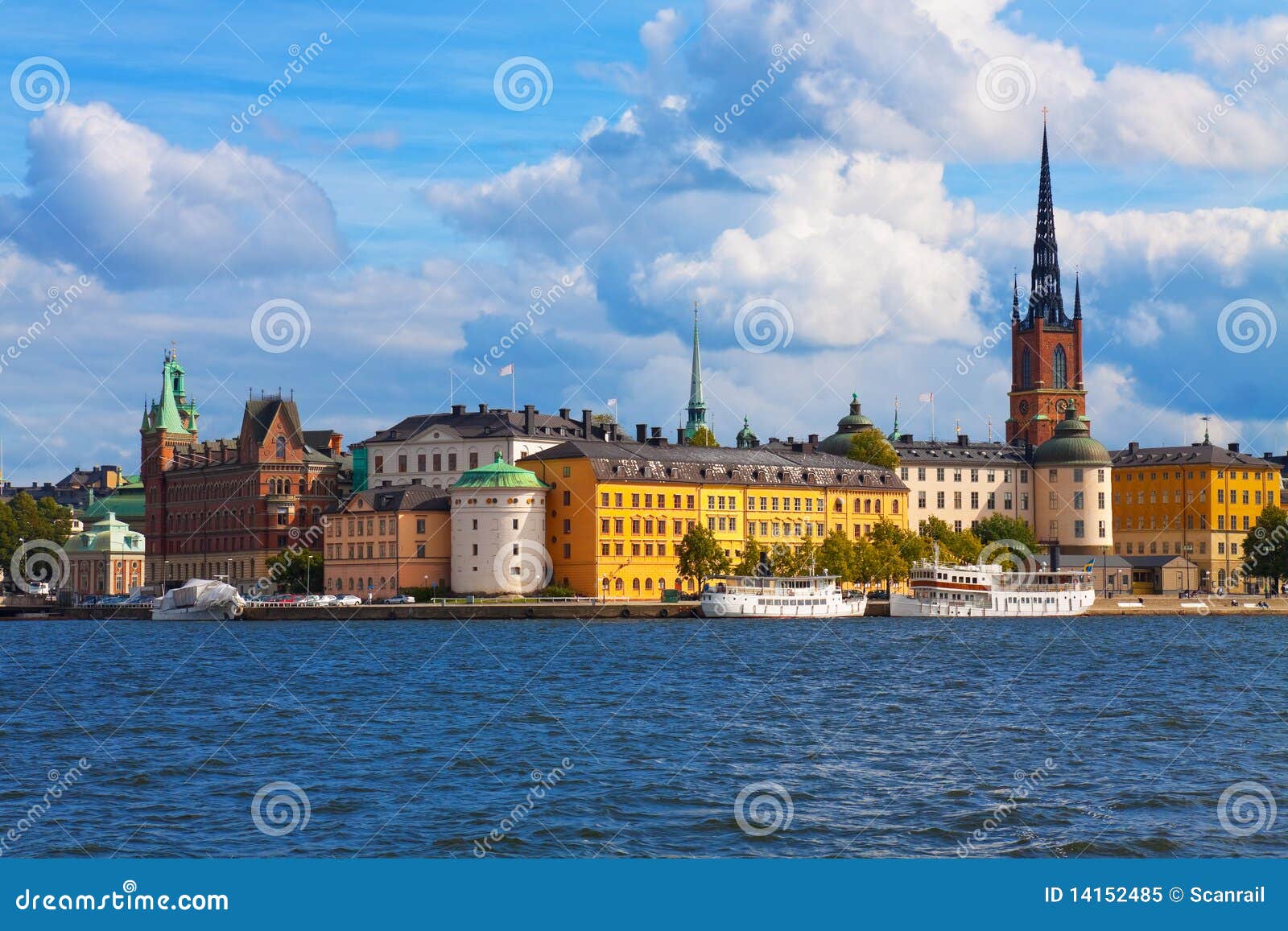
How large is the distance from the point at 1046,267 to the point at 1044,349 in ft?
27.4

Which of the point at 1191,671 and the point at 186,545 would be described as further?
the point at 186,545

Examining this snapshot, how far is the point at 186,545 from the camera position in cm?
14038

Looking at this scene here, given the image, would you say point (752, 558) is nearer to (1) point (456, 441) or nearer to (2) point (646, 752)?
(1) point (456, 441)

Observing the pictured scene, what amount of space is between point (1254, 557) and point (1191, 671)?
81.8 m

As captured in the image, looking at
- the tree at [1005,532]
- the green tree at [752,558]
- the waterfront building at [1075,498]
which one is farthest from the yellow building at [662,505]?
the waterfront building at [1075,498]

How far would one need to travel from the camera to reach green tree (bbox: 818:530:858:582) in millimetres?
104125

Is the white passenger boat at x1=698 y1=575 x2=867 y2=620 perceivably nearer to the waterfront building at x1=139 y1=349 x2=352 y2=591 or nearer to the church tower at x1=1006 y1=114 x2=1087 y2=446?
the waterfront building at x1=139 y1=349 x2=352 y2=591

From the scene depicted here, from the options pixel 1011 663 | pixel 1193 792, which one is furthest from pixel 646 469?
pixel 1193 792

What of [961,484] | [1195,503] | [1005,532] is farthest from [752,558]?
[1195,503]

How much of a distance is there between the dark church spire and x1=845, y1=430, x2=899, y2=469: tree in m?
41.0

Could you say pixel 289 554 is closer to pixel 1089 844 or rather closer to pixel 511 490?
pixel 511 490

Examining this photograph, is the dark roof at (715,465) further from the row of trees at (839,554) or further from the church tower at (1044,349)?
the church tower at (1044,349)

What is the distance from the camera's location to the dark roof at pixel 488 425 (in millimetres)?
120625

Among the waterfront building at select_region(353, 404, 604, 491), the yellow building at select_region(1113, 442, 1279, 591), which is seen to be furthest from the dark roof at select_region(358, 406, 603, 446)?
the yellow building at select_region(1113, 442, 1279, 591)
